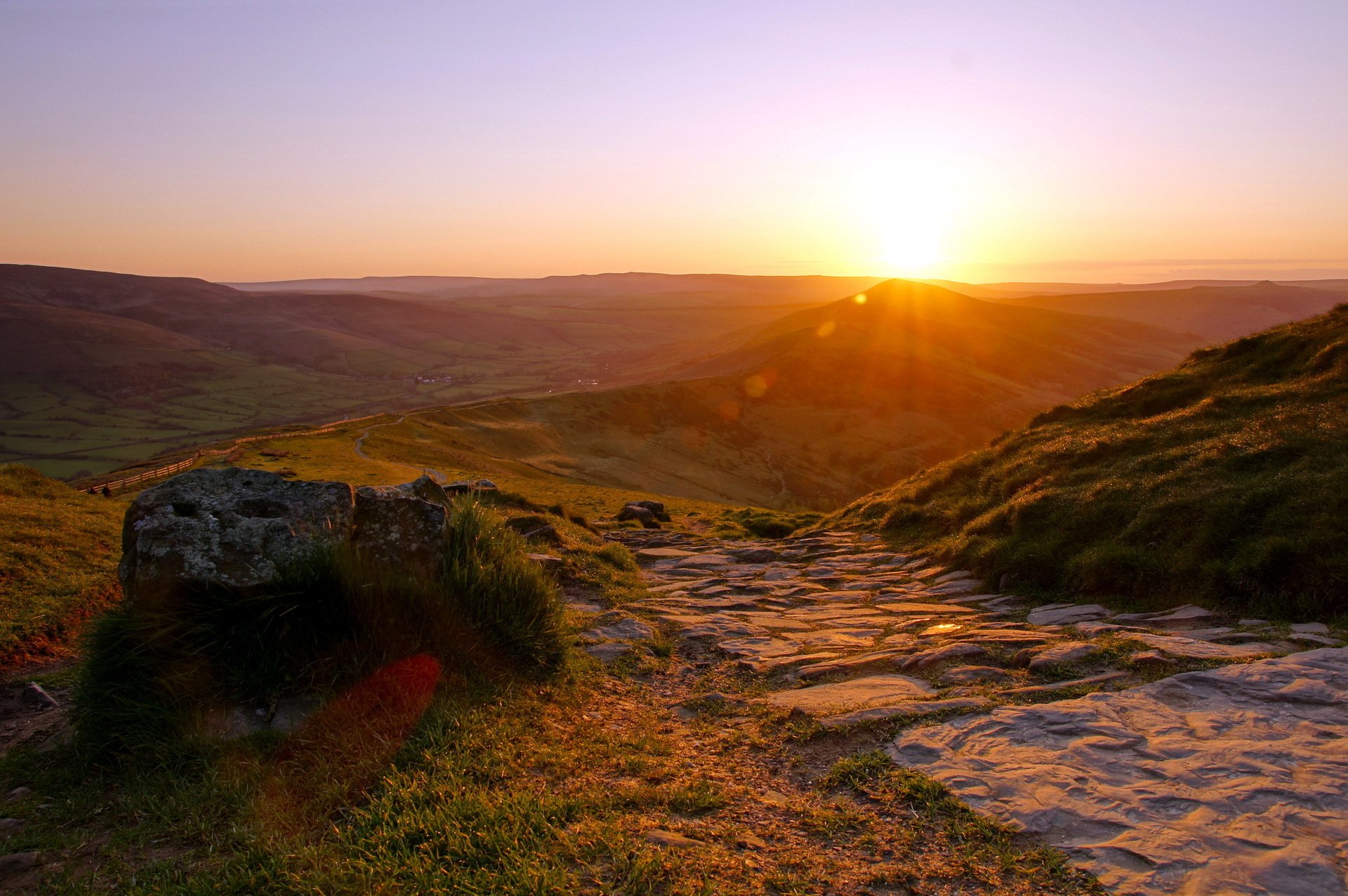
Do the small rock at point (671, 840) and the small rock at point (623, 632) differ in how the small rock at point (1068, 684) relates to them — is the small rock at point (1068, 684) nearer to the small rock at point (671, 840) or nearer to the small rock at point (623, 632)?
the small rock at point (671, 840)

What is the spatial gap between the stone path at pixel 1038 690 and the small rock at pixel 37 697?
6.33 m

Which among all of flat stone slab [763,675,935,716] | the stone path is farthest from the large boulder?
flat stone slab [763,675,935,716]

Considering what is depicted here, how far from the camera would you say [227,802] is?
18.7 ft

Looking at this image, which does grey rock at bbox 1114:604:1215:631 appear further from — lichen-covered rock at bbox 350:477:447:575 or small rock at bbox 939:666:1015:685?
lichen-covered rock at bbox 350:477:447:575

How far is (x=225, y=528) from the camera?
779 cm

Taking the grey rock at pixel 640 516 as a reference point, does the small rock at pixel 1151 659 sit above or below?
above

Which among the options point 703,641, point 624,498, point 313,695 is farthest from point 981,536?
point 624,498

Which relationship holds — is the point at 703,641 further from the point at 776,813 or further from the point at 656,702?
the point at 776,813

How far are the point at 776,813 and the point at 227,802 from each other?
438 cm

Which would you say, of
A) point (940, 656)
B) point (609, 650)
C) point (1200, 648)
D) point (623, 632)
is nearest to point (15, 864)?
point (609, 650)

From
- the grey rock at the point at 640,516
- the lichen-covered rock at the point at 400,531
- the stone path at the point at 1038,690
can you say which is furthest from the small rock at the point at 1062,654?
the grey rock at the point at 640,516

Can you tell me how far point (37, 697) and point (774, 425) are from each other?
122050 mm

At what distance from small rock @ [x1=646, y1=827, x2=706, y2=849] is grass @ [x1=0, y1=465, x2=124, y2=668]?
943 cm

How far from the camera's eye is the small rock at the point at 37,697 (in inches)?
318
